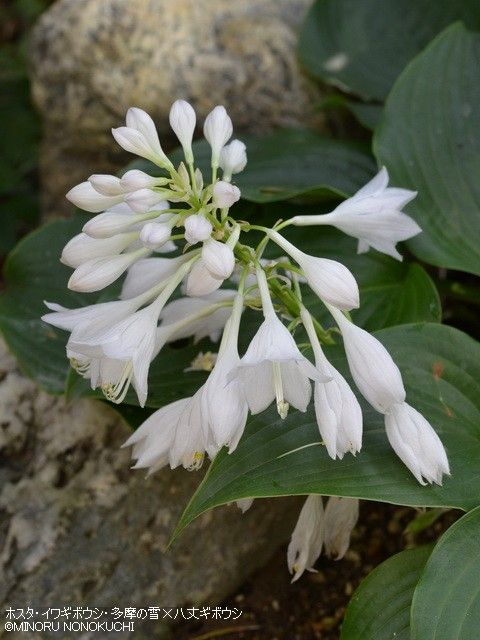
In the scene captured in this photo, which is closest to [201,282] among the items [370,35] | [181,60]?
[181,60]

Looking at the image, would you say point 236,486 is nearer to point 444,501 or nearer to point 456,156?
point 444,501

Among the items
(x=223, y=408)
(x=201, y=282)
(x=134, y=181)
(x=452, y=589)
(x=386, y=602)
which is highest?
(x=134, y=181)

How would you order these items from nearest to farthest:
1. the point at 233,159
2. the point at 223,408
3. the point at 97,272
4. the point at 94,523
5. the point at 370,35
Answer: the point at 223,408
the point at 97,272
the point at 233,159
the point at 94,523
the point at 370,35

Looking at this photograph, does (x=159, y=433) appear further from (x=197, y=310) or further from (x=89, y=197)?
(x=89, y=197)

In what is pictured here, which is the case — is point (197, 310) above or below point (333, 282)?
below

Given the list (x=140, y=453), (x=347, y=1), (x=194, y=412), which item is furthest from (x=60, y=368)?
→ (x=347, y=1)

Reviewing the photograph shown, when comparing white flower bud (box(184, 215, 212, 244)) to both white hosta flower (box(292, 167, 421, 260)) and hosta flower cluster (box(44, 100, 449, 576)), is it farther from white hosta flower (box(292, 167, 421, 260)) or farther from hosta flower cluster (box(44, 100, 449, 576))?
white hosta flower (box(292, 167, 421, 260))

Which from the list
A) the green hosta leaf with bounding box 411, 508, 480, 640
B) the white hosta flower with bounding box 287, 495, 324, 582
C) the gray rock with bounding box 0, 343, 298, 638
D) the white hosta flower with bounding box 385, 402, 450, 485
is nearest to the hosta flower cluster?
the white hosta flower with bounding box 385, 402, 450, 485
